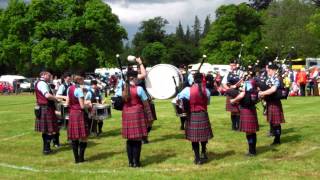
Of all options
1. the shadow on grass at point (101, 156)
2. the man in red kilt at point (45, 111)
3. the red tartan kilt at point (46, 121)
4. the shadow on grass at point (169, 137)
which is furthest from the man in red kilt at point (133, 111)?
the shadow on grass at point (169, 137)

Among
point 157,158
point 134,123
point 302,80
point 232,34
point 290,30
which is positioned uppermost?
point 232,34

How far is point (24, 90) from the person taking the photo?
45.2m

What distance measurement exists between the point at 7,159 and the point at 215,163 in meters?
4.06

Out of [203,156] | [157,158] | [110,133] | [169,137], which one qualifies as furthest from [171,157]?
[110,133]

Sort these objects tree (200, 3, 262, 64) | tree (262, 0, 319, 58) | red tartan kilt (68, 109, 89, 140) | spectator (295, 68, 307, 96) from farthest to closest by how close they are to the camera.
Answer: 1. tree (200, 3, 262, 64)
2. tree (262, 0, 319, 58)
3. spectator (295, 68, 307, 96)
4. red tartan kilt (68, 109, 89, 140)

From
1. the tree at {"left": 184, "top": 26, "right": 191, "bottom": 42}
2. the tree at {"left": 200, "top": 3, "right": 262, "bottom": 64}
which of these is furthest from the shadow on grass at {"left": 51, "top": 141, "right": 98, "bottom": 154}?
the tree at {"left": 184, "top": 26, "right": 191, "bottom": 42}

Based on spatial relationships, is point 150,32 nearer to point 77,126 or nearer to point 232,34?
point 232,34

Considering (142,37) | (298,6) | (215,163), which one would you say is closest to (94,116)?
(215,163)

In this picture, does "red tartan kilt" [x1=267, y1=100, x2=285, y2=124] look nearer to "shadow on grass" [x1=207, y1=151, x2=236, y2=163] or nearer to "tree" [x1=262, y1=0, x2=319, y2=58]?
"shadow on grass" [x1=207, y1=151, x2=236, y2=163]

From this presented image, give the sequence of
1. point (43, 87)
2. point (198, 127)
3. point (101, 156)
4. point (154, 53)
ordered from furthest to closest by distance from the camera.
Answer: point (154, 53) < point (43, 87) < point (101, 156) < point (198, 127)

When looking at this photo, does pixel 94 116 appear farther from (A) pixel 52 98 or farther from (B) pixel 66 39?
(B) pixel 66 39

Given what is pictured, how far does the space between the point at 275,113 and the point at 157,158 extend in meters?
2.68

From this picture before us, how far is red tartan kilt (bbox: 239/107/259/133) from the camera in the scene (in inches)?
371

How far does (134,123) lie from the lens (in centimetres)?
872
